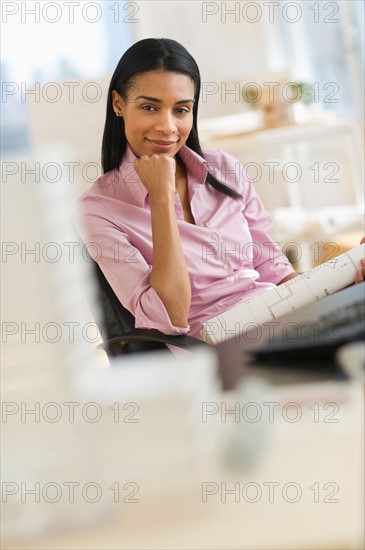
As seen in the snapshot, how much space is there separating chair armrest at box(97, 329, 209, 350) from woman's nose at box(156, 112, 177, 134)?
1.06ft

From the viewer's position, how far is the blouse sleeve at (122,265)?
1.23 m

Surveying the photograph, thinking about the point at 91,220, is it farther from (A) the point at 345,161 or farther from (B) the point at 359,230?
(A) the point at 345,161

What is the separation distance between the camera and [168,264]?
1212 millimetres

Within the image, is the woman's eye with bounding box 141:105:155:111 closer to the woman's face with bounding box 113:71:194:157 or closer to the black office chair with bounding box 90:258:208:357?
the woman's face with bounding box 113:71:194:157

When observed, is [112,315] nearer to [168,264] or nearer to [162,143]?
[168,264]

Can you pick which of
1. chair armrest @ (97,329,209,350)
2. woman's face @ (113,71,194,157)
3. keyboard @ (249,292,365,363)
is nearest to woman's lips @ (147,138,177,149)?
woman's face @ (113,71,194,157)

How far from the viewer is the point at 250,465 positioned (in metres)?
0.51

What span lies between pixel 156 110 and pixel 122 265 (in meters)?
0.26

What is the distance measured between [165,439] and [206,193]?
974mm

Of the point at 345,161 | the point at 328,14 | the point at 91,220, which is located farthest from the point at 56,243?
the point at 328,14

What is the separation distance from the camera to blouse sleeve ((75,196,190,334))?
4.03ft

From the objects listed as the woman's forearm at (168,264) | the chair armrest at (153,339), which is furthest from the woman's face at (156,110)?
the chair armrest at (153,339)

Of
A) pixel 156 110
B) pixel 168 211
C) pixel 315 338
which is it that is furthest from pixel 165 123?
pixel 315 338

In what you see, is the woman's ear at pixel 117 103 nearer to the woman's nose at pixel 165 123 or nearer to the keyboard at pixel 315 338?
the woman's nose at pixel 165 123
